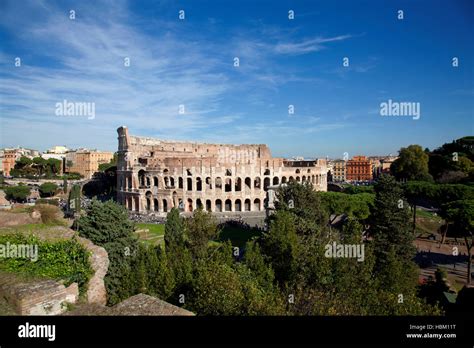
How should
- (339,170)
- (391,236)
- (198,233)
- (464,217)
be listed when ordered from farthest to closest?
(339,170), (464,217), (391,236), (198,233)

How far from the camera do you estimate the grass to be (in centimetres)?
2787

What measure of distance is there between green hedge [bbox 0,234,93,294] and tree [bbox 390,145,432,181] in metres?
50.0

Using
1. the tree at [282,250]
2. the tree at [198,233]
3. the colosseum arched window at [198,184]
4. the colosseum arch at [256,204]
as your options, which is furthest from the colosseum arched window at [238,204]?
the tree at [282,250]

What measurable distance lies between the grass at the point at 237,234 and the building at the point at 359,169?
204 feet

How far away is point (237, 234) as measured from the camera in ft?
100

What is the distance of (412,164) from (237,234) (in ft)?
118

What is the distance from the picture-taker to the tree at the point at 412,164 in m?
51.1

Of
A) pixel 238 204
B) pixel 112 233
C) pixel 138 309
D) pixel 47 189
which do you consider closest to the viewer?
pixel 138 309

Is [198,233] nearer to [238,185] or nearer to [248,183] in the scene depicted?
[238,185]

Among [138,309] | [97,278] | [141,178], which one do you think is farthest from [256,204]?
[138,309]

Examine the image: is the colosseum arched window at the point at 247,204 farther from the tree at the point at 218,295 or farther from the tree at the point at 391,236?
the tree at the point at 218,295

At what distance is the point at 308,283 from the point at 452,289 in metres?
10.2

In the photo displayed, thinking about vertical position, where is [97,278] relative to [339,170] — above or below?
below
